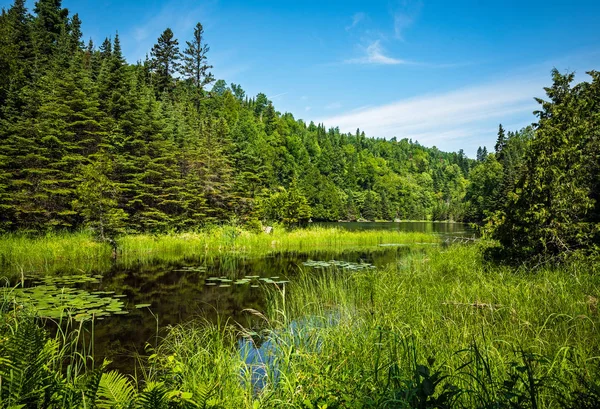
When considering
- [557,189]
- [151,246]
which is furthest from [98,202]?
[557,189]

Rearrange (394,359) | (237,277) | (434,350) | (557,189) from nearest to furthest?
(394,359) → (434,350) → (557,189) → (237,277)

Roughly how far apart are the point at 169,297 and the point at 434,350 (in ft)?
25.1

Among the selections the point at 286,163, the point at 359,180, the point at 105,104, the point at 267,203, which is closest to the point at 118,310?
the point at 105,104

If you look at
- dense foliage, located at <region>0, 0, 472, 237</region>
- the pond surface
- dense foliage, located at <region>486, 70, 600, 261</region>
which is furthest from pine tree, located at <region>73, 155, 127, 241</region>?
the pond surface

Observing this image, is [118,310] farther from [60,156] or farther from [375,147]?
[375,147]

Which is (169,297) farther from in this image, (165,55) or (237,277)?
(165,55)

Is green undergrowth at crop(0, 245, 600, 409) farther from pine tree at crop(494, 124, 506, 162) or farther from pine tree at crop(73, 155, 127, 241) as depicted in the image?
pine tree at crop(494, 124, 506, 162)

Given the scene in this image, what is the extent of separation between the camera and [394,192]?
365 feet

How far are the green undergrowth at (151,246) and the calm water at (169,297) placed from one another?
2199 millimetres

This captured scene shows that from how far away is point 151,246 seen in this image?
19.1 metres

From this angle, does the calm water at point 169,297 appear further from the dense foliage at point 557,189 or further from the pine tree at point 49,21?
the pine tree at point 49,21

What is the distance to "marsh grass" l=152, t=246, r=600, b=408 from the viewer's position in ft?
7.54

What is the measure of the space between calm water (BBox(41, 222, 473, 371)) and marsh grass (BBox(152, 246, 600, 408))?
938mm

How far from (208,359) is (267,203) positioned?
32444 millimetres
